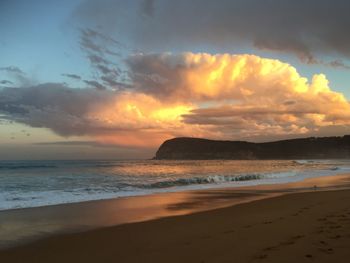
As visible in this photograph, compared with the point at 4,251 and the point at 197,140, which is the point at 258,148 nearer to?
the point at 197,140

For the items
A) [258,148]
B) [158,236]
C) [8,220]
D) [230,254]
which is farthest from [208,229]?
[258,148]

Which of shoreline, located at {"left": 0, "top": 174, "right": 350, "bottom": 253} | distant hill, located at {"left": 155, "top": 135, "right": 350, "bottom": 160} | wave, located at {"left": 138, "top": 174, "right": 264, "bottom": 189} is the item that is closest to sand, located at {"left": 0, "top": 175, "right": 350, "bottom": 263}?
shoreline, located at {"left": 0, "top": 174, "right": 350, "bottom": 253}

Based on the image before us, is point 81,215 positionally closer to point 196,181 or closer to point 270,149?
point 196,181

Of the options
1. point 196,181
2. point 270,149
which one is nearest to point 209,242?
point 196,181

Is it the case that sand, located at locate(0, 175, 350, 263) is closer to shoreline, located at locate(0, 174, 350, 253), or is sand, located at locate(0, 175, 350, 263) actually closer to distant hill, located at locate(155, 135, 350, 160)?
shoreline, located at locate(0, 174, 350, 253)

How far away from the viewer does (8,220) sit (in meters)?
10.7

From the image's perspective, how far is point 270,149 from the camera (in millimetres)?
171500

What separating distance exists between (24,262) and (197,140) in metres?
179

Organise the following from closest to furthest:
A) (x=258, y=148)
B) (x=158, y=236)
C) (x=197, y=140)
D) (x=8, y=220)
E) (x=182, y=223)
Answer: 1. (x=158, y=236)
2. (x=182, y=223)
3. (x=8, y=220)
4. (x=258, y=148)
5. (x=197, y=140)

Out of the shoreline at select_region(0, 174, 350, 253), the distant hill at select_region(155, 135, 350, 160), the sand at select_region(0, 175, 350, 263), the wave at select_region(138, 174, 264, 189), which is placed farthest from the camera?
the distant hill at select_region(155, 135, 350, 160)

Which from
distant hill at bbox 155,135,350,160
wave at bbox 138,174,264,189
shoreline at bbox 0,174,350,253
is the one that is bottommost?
wave at bbox 138,174,264,189

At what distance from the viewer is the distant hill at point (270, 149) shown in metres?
166

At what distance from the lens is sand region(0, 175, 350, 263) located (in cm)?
644

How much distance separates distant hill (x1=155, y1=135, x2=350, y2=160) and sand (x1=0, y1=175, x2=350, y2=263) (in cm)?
15868
